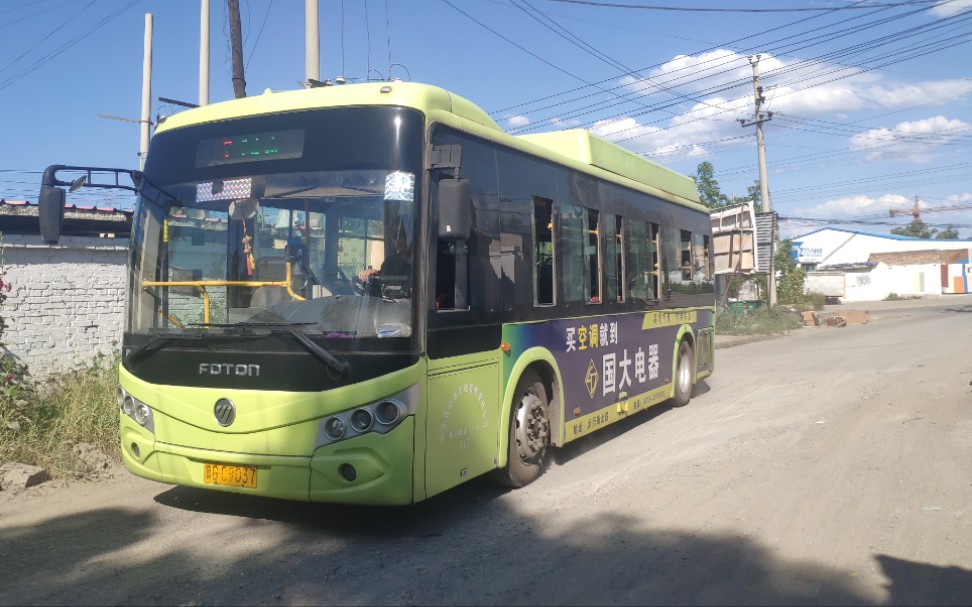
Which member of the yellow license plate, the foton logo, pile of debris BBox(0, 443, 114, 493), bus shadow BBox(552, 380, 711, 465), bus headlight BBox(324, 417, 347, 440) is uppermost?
the foton logo

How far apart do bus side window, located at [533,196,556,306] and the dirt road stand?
168 centimetres

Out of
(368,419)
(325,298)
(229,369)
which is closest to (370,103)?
(325,298)

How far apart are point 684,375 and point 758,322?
59.3 feet

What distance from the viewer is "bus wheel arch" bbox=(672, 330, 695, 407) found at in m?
11.2

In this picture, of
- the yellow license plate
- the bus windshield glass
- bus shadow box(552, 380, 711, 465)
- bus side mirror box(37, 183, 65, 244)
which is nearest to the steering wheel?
the bus windshield glass

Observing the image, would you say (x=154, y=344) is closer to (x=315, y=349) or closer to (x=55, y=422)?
(x=315, y=349)

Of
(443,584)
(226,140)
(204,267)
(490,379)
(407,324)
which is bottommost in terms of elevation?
(443,584)

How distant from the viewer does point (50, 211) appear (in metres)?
5.69

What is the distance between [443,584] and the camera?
459 centimetres

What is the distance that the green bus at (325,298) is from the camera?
508cm

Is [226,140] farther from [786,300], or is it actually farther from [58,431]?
[786,300]

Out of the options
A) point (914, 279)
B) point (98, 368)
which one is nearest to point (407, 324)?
point (98, 368)

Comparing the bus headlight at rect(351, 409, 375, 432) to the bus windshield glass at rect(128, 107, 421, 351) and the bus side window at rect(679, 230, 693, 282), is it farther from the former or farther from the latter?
the bus side window at rect(679, 230, 693, 282)

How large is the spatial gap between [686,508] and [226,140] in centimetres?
445
